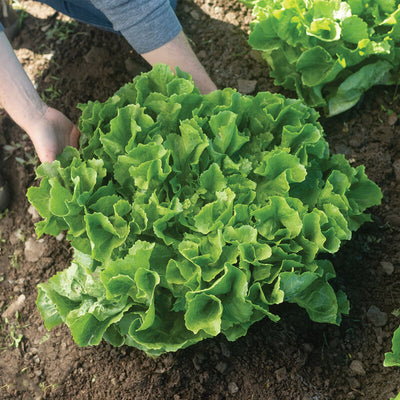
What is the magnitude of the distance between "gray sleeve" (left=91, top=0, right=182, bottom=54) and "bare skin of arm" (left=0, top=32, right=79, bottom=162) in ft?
2.23

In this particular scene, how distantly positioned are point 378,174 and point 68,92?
250 centimetres

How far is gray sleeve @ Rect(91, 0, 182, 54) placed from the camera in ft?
10.1

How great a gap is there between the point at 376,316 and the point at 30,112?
2565 mm

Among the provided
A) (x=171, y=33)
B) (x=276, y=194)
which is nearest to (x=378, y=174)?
(x=276, y=194)

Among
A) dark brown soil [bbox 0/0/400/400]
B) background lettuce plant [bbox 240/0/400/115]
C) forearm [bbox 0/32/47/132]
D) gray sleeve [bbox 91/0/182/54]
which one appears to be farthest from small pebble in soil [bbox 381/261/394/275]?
forearm [bbox 0/32/47/132]

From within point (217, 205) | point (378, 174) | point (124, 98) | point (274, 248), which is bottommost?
point (378, 174)

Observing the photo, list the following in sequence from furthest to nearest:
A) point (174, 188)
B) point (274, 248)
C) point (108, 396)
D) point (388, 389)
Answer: point (108, 396), point (388, 389), point (174, 188), point (274, 248)

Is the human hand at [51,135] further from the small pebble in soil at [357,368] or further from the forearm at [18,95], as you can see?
the small pebble in soil at [357,368]

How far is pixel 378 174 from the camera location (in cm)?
346

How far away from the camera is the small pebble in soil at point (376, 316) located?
2.98 metres

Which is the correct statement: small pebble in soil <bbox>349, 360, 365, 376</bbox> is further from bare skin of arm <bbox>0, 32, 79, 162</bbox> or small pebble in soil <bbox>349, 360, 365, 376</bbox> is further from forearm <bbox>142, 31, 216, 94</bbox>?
bare skin of arm <bbox>0, 32, 79, 162</bbox>

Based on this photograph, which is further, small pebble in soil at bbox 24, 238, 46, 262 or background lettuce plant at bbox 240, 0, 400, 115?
small pebble in soil at bbox 24, 238, 46, 262

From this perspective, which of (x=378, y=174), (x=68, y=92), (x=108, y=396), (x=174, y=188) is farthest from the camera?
(x=68, y=92)

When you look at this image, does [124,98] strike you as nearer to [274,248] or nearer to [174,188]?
[174,188]
